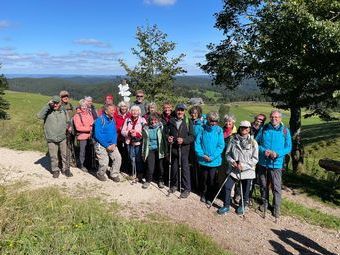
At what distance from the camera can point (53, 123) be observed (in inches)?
383

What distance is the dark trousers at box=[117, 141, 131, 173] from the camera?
1058 cm

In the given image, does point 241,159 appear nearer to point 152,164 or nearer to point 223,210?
point 223,210

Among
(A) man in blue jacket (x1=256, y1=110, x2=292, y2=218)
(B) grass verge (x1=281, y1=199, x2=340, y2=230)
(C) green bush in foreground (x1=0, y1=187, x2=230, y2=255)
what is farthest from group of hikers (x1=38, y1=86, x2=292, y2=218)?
(C) green bush in foreground (x1=0, y1=187, x2=230, y2=255)

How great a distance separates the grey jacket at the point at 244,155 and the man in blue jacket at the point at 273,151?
1.28ft

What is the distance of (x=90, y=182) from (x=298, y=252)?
17.6 ft

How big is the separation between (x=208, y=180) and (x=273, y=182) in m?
1.48

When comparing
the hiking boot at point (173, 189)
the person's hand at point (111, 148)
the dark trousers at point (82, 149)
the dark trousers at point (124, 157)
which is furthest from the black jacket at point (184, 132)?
the dark trousers at point (82, 149)

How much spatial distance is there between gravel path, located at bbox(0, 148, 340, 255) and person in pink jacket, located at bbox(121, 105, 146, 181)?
1.84 ft

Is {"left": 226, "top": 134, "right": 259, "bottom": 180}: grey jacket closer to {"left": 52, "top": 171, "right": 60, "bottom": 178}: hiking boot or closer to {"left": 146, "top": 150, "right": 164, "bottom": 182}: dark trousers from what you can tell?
{"left": 146, "top": 150, "right": 164, "bottom": 182}: dark trousers

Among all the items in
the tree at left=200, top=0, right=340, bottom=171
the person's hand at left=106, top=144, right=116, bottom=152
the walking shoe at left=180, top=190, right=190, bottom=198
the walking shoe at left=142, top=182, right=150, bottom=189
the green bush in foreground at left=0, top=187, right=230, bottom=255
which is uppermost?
the tree at left=200, top=0, right=340, bottom=171

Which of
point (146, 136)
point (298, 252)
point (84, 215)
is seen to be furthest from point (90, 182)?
point (298, 252)

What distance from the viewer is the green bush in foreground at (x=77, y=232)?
5.72m

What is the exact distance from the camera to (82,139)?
1055cm

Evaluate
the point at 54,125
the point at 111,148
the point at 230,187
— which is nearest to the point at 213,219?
the point at 230,187
